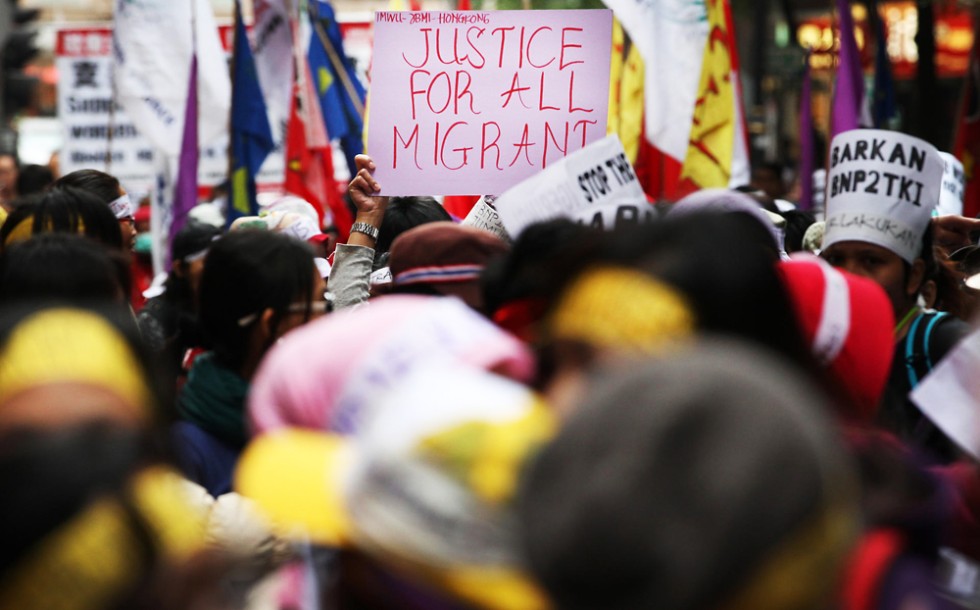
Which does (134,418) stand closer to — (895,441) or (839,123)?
(895,441)

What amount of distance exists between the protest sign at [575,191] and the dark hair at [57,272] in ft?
3.82

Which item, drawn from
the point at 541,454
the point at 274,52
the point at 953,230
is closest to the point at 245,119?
the point at 274,52

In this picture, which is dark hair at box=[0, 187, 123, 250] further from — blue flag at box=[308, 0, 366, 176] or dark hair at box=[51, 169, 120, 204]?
blue flag at box=[308, 0, 366, 176]

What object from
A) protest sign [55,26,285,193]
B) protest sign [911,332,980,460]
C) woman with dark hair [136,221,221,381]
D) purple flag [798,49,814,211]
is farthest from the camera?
protest sign [55,26,285,193]

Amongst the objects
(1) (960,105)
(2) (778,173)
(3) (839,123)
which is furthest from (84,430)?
(2) (778,173)

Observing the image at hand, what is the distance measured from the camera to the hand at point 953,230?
236 inches

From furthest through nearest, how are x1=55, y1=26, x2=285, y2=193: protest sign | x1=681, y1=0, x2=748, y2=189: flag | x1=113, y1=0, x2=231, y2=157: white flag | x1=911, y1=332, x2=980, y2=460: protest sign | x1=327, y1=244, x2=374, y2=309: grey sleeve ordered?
x1=55, y1=26, x2=285, y2=193: protest sign, x1=113, y1=0, x2=231, y2=157: white flag, x1=681, y1=0, x2=748, y2=189: flag, x1=327, y1=244, x2=374, y2=309: grey sleeve, x1=911, y1=332, x2=980, y2=460: protest sign

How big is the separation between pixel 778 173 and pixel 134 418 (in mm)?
11566

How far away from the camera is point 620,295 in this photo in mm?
2121

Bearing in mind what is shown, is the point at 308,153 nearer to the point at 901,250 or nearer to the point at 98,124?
the point at 98,124

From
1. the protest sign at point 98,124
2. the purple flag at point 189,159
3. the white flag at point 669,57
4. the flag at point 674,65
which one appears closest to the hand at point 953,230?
the flag at point 674,65

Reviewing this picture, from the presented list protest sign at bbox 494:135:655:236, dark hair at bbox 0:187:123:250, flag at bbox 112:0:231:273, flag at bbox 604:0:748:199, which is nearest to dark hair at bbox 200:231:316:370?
protest sign at bbox 494:135:655:236

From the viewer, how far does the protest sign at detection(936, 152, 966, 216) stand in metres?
7.25

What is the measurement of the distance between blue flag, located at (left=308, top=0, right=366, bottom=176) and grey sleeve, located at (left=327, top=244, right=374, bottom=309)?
4.63 m
